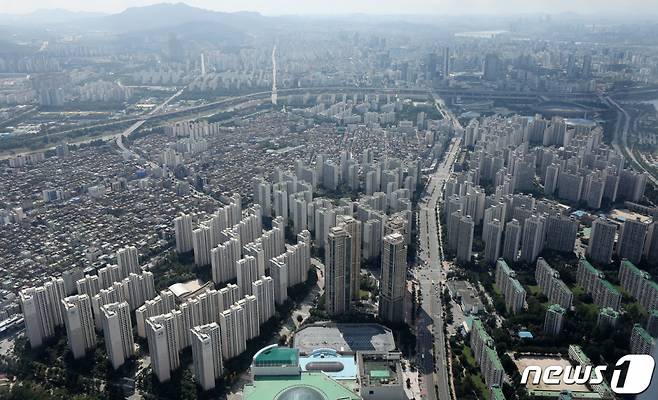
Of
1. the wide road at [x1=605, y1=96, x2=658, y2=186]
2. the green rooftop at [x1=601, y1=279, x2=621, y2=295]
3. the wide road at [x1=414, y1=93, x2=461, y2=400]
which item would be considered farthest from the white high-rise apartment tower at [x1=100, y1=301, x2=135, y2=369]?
the wide road at [x1=605, y1=96, x2=658, y2=186]

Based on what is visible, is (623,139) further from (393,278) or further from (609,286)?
(393,278)

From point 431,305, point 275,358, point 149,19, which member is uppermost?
point 149,19

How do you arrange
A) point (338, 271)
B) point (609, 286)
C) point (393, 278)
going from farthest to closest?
1. point (609, 286)
2. point (338, 271)
3. point (393, 278)

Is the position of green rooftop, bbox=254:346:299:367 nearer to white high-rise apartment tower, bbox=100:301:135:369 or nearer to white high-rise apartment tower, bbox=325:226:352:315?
white high-rise apartment tower, bbox=325:226:352:315

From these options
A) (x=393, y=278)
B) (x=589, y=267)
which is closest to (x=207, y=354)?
(x=393, y=278)

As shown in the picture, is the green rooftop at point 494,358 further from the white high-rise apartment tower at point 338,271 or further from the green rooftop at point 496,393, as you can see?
the white high-rise apartment tower at point 338,271

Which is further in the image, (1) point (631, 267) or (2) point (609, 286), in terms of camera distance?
(1) point (631, 267)

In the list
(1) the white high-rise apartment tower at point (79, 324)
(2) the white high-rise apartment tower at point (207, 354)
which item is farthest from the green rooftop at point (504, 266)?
(1) the white high-rise apartment tower at point (79, 324)
